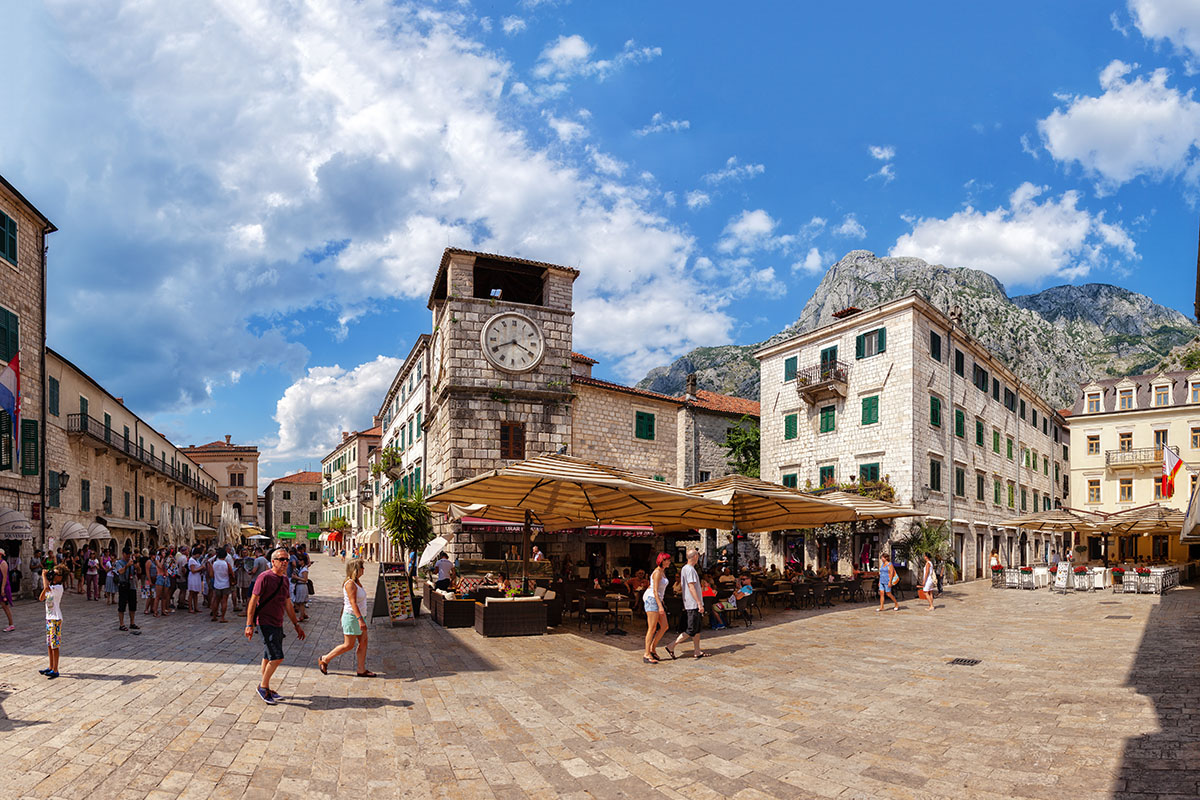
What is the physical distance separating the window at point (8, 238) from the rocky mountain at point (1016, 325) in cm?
7688

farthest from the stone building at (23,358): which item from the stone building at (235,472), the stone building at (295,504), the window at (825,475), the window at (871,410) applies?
the stone building at (295,504)

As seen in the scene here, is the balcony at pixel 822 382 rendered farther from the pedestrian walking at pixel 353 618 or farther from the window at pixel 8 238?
the window at pixel 8 238

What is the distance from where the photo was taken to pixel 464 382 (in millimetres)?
25062

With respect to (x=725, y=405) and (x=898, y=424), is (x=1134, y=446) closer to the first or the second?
(x=898, y=424)

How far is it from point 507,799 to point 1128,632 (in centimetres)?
1330

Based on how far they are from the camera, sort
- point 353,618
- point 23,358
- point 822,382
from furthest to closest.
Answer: point 822,382
point 23,358
point 353,618

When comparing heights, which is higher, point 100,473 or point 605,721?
point 100,473

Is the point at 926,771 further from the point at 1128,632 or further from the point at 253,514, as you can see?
the point at 253,514

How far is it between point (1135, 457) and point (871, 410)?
20891 millimetres

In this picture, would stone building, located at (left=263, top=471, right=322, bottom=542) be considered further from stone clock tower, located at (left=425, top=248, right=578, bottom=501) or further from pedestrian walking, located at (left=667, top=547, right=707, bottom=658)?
pedestrian walking, located at (left=667, top=547, right=707, bottom=658)

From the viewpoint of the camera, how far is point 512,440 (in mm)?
25719

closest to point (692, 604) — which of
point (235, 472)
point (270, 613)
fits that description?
point (270, 613)

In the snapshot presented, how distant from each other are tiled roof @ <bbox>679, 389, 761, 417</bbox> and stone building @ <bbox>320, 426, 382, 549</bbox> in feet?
90.1

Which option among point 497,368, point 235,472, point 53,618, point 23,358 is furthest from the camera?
point 235,472
